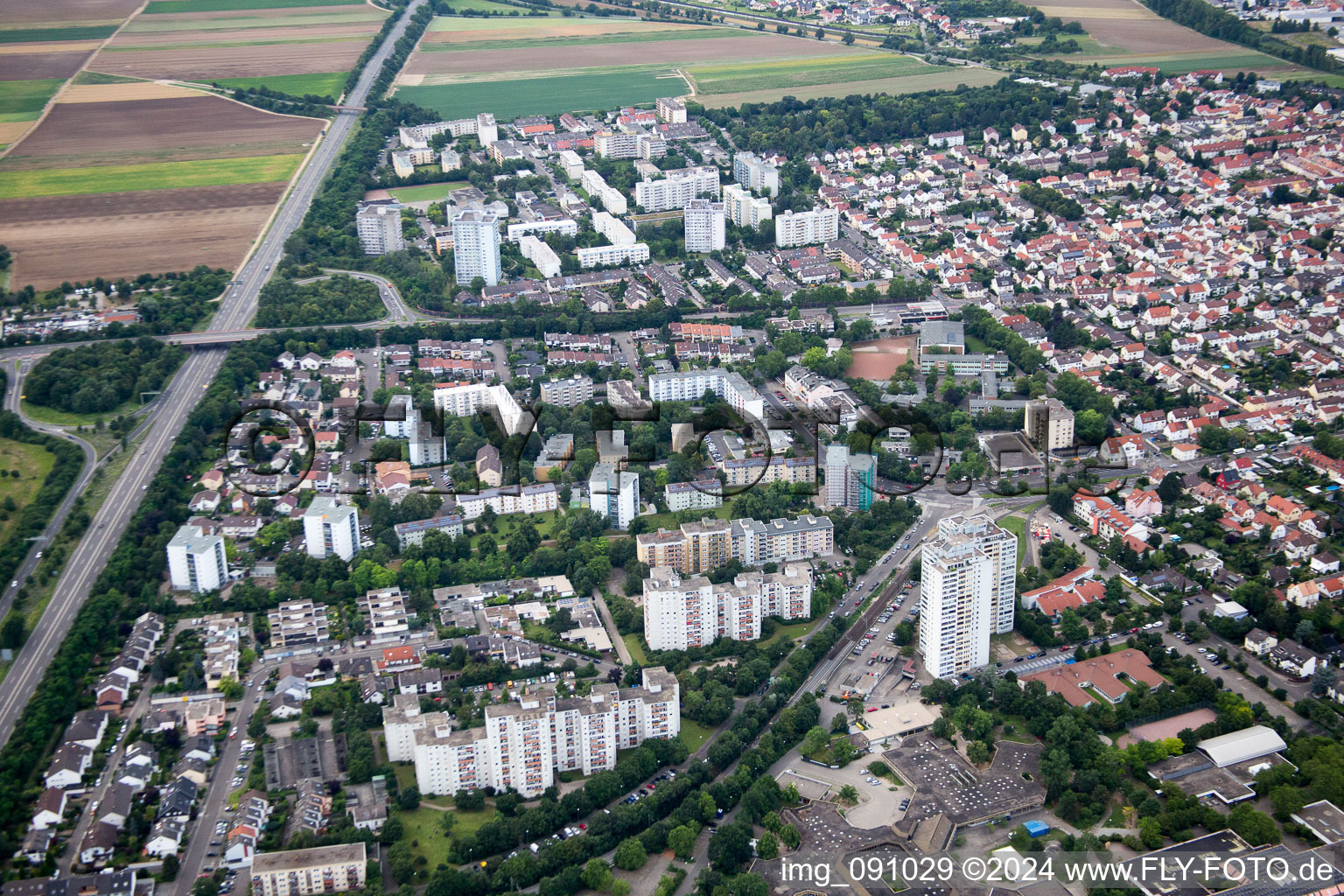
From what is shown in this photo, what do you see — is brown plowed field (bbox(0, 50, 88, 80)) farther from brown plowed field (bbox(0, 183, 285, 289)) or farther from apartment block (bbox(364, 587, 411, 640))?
apartment block (bbox(364, 587, 411, 640))

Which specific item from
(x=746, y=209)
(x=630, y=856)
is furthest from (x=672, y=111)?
(x=630, y=856)

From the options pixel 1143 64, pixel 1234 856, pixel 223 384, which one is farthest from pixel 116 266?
pixel 1143 64

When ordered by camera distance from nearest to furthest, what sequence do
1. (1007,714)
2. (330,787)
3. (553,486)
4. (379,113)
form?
(330,787)
(1007,714)
(553,486)
(379,113)

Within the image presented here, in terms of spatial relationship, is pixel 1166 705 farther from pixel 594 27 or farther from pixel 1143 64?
pixel 594 27

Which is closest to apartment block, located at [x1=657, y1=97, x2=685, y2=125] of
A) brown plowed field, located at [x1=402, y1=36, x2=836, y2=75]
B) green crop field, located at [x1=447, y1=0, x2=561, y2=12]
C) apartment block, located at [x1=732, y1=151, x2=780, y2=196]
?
apartment block, located at [x1=732, y1=151, x2=780, y2=196]

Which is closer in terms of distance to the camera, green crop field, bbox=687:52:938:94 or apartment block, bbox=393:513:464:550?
apartment block, bbox=393:513:464:550

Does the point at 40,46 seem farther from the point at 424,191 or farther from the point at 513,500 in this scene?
the point at 513,500

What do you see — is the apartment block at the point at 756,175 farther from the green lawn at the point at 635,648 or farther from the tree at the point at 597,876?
the tree at the point at 597,876
